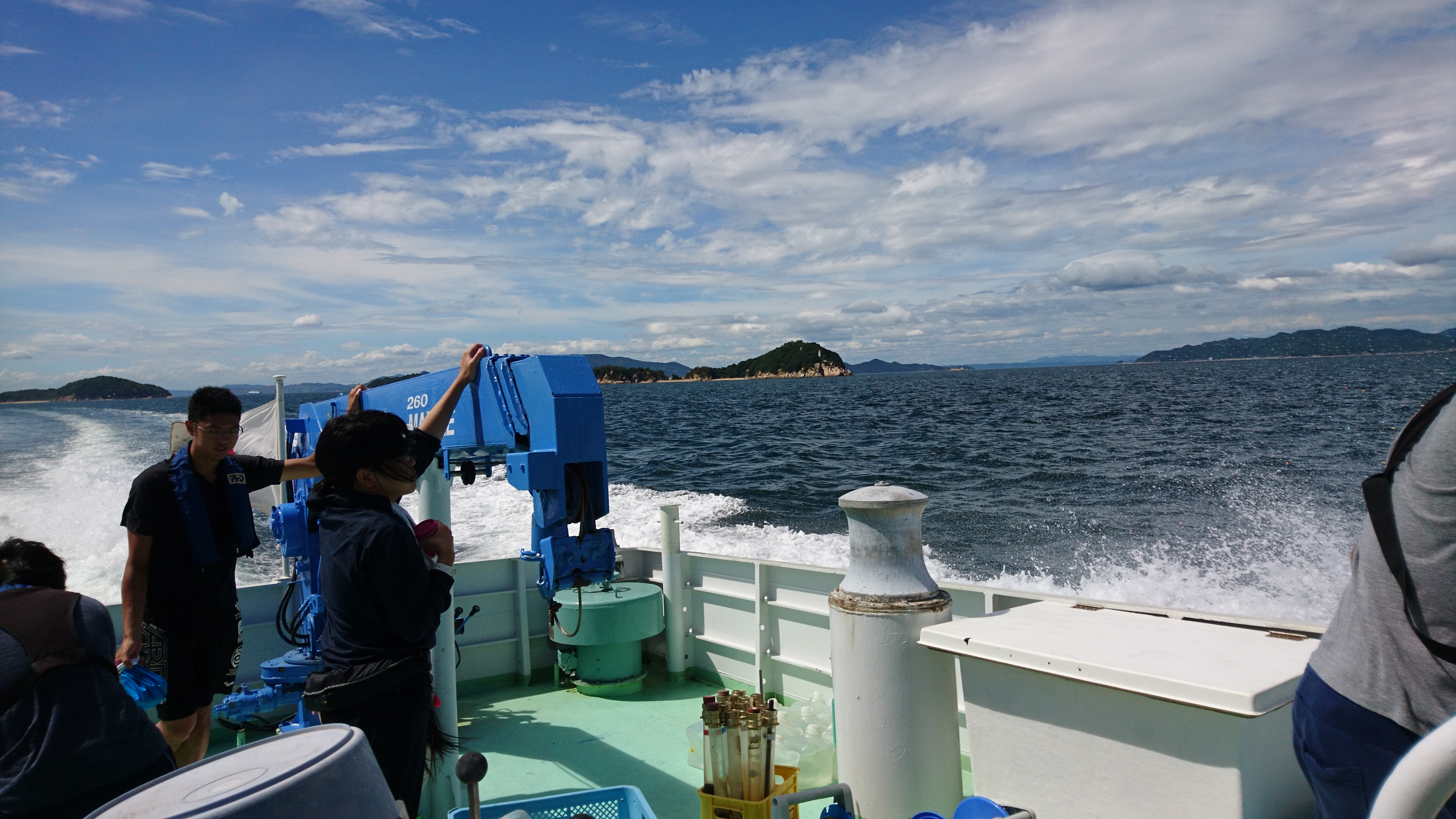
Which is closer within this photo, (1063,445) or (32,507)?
(32,507)

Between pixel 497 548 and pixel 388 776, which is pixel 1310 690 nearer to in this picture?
pixel 388 776

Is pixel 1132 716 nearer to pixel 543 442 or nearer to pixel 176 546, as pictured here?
pixel 543 442

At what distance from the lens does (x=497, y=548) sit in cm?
1321

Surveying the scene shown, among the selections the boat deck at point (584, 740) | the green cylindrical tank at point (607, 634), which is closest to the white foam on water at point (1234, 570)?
the green cylindrical tank at point (607, 634)

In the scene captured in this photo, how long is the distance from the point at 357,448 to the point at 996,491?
18.1 meters

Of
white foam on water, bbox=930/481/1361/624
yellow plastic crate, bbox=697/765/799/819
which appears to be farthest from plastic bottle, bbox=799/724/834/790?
white foam on water, bbox=930/481/1361/624

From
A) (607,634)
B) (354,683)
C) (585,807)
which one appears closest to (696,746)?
(585,807)

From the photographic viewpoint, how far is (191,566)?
3.26 m

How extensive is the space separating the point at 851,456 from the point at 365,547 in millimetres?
24151

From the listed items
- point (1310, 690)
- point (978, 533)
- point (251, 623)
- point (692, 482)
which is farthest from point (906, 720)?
point (692, 482)

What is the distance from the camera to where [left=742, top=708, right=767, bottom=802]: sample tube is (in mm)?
3041

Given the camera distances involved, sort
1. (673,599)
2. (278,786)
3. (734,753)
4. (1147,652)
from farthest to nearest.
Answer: (673,599), (734,753), (1147,652), (278,786)

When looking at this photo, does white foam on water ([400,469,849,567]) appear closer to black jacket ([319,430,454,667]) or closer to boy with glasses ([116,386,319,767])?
boy with glasses ([116,386,319,767])

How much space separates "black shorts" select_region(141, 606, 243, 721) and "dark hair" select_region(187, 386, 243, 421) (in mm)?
795
